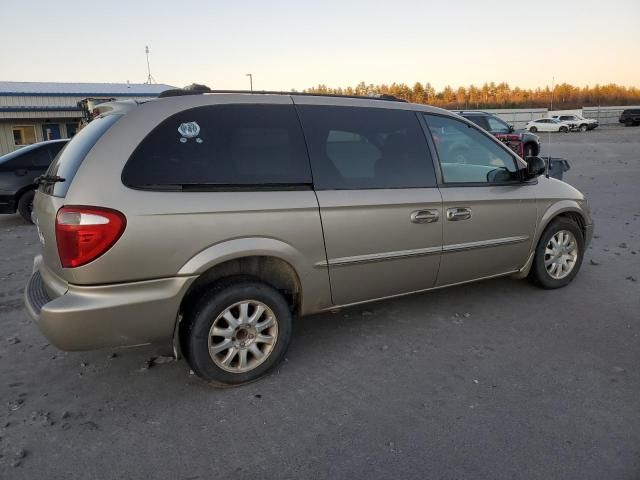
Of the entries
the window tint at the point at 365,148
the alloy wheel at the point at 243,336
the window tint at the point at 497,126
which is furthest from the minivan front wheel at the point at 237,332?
the window tint at the point at 497,126

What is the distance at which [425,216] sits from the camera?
3.74m

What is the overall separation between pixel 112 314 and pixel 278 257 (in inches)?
41.2

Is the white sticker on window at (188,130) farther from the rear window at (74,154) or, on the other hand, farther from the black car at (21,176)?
the black car at (21,176)

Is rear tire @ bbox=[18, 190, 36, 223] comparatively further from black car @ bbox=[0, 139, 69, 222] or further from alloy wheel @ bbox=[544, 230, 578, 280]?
alloy wheel @ bbox=[544, 230, 578, 280]

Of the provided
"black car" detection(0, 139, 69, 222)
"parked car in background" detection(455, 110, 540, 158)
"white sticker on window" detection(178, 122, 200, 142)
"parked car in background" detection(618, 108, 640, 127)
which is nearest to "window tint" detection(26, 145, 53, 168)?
"black car" detection(0, 139, 69, 222)

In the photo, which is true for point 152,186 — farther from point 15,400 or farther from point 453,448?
point 453,448

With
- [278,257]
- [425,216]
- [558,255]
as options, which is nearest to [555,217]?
[558,255]

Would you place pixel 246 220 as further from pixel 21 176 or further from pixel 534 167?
pixel 21 176

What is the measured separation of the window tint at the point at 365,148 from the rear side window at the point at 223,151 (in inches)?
5.0

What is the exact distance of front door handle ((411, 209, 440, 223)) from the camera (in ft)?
12.1

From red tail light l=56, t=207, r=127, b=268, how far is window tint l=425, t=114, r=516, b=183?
252 cm

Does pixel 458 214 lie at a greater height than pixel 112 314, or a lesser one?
greater

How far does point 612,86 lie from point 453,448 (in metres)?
111

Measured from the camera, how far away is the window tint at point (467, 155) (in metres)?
4.00
